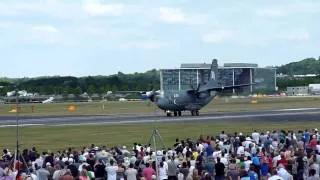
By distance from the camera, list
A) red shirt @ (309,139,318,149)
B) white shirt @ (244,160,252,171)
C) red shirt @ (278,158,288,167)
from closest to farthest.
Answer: white shirt @ (244,160,252,171) < red shirt @ (278,158,288,167) < red shirt @ (309,139,318,149)

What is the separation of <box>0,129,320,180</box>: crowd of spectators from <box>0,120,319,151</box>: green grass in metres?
15.6

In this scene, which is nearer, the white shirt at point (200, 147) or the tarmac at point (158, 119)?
the white shirt at point (200, 147)

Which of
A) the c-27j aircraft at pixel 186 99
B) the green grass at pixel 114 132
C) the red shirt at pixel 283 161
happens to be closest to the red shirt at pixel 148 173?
the red shirt at pixel 283 161

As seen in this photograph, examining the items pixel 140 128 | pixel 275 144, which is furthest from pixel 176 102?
pixel 275 144

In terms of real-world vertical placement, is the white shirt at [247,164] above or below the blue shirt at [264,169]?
above

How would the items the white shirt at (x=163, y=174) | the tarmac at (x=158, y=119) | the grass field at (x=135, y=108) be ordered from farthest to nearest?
the grass field at (x=135, y=108) < the tarmac at (x=158, y=119) < the white shirt at (x=163, y=174)

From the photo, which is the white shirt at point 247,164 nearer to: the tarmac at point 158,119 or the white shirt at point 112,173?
the white shirt at point 112,173

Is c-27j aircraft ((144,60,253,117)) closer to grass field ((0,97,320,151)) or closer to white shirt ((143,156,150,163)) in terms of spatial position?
grass field ((0,97,320,151))

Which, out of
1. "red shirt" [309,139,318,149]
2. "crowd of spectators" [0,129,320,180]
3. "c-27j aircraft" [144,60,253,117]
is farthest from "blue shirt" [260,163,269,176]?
"c-27j aircraft" [144,60,253,117]

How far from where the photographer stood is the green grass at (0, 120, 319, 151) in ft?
164

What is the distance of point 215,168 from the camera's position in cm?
2595

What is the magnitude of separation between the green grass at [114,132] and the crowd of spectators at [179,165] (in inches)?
614

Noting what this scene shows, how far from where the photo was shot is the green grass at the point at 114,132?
4991 cm

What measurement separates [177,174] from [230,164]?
73.9 inches
